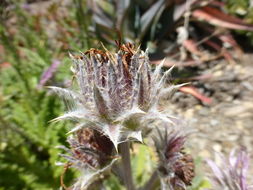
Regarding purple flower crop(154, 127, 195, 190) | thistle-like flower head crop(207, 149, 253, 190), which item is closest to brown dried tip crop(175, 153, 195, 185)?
purple flower crop(154, 127, 195, 190)

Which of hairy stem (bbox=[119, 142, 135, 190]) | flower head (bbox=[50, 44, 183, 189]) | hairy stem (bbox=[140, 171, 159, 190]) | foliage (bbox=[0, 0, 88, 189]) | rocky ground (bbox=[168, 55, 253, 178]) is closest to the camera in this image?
flower head (bbox=[50, 44, 183, 189])

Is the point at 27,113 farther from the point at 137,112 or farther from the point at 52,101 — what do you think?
the point at 137,112

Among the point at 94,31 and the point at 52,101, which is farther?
the point at 94,31

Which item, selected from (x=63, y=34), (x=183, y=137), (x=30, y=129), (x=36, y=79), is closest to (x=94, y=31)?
(x=63, y=34)

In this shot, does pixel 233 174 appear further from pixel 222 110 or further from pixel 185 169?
pixel 222 110

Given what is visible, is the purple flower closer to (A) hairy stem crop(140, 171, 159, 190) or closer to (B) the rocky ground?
(A) hairy stem crop(140, 171, 159, 190)

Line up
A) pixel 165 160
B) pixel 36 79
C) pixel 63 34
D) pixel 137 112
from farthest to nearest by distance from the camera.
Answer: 1. pixel 63 34
2. pixel 36 79
3. pixel 165 160
4. pixel 137 112
